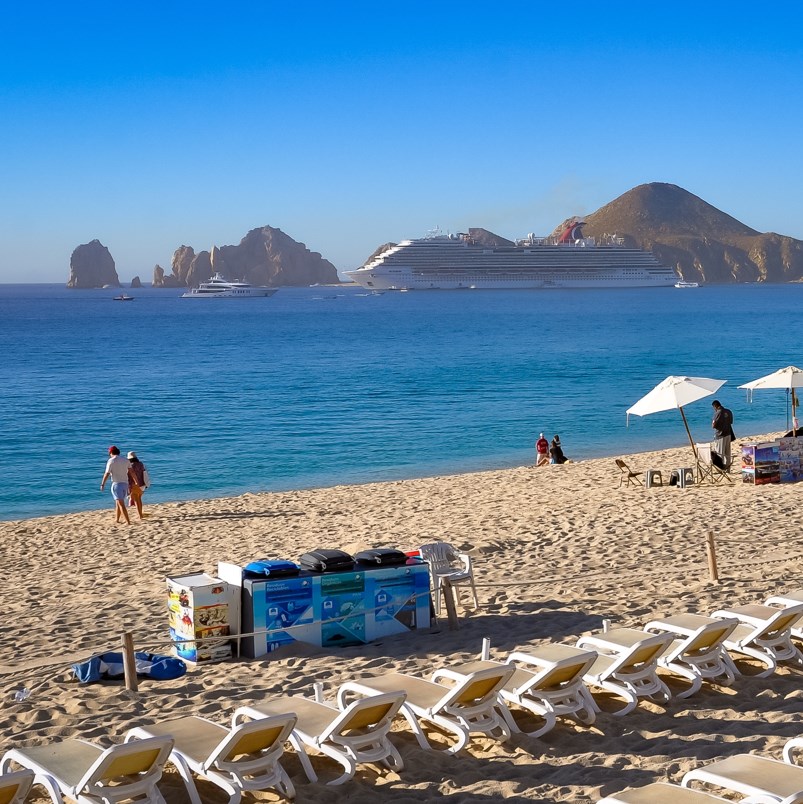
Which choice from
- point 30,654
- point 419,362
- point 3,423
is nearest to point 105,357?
point 419,362

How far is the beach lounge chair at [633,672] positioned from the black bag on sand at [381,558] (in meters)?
1.98

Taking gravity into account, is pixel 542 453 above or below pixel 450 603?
below

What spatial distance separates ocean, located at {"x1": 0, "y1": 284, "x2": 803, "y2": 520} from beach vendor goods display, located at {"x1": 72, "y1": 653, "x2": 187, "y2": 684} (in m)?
11.7

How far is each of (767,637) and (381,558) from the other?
2.64m

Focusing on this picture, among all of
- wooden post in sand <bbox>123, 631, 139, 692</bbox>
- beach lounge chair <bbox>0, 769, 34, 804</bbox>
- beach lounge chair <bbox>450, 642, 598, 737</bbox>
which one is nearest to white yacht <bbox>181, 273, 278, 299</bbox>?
wooden post in sand <bbox>123, 631, 139, 692</bbox>

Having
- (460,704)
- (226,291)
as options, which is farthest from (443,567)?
(226,291)

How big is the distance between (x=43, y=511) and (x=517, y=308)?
3190 inches

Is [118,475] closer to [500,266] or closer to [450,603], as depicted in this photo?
[450,603]

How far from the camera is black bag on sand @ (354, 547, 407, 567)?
24.5ft

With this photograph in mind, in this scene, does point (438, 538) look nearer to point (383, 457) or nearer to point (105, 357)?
point (383, 457)

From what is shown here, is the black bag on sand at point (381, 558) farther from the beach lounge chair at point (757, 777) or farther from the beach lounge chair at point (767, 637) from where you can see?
the beach lounge chair at point (757, 777)

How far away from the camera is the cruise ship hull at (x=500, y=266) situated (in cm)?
12181

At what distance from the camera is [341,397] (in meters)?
35.1

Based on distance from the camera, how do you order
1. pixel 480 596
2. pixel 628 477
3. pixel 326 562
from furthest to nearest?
pixel 628 477
pixel 480 596
pixel 326 562
